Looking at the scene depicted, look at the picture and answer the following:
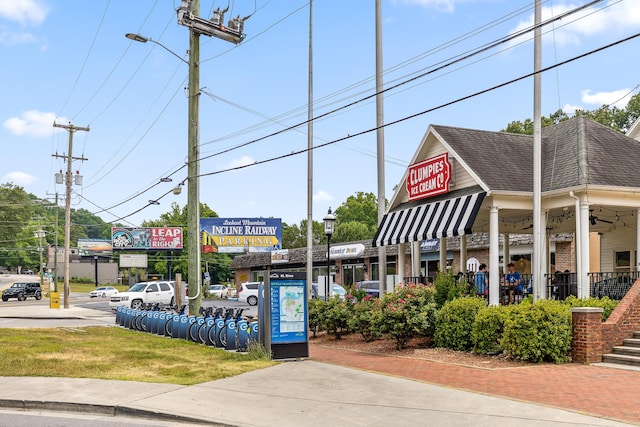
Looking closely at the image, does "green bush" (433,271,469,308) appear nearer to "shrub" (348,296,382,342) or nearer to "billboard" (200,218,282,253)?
"shrub" (348,296,382,342)

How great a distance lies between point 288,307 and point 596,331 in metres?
6.67

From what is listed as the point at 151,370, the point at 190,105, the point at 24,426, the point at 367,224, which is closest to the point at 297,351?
the point at 151,370

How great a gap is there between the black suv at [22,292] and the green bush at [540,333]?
5500 centimetres

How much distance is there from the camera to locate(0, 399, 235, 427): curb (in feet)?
31.8

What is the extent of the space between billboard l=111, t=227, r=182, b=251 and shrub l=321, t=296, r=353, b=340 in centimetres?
5540

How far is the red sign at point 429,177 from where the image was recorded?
2055cm

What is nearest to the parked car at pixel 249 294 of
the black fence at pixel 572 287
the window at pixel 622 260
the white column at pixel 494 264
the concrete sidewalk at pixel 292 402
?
the black fence at pixel 572 287

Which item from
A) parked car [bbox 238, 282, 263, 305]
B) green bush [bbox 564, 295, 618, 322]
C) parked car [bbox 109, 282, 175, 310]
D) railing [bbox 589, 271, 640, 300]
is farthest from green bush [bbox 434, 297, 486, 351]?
parked car [bbox 238, 282, 263, 305]

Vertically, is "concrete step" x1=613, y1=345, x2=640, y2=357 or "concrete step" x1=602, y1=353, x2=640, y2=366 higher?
"concrete step" x1=613, y1=345, x2=640, y2=357

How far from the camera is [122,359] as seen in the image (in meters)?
15.7

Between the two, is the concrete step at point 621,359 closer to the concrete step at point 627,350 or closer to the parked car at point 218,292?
the concrete step at point 627,350

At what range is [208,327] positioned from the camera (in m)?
19.0

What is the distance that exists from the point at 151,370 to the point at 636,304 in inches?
418

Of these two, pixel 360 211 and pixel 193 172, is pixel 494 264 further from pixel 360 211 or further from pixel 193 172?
pixel 360 211
